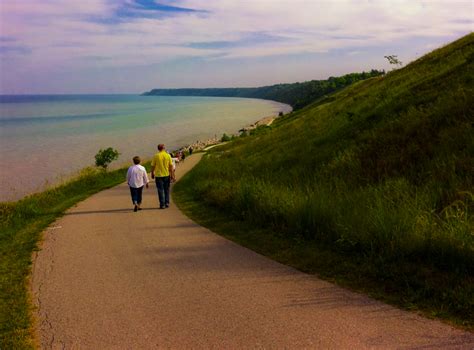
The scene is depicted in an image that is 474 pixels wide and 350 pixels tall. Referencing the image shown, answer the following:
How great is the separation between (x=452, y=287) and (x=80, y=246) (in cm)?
631

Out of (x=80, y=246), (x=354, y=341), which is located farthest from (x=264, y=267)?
(x=80, y=246)

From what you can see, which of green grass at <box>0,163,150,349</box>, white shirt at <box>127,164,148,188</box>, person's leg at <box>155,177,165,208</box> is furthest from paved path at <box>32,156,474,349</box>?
person's leg at <box>155,177,165,208</box>

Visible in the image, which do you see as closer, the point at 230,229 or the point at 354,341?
the point at 354,341

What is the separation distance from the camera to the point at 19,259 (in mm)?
7152

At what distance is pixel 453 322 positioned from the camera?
3.88 meters

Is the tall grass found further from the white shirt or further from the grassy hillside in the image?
the grassy hillside

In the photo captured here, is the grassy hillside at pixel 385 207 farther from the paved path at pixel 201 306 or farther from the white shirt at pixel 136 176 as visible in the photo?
the white shirt at pixel 136 176

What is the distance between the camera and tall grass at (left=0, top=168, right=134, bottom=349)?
14.1ft

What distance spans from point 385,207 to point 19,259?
6.26 meters

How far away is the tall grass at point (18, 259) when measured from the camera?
14.1 feet

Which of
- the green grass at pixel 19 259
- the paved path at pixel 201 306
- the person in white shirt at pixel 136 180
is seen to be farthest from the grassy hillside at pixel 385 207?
the green grass at pixel 19 259

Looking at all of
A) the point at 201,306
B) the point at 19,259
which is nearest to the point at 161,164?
the point at 19,259

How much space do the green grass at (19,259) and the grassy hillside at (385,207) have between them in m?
3.47

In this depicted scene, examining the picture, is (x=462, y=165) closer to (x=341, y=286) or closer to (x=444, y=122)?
(x=444, y=122)
